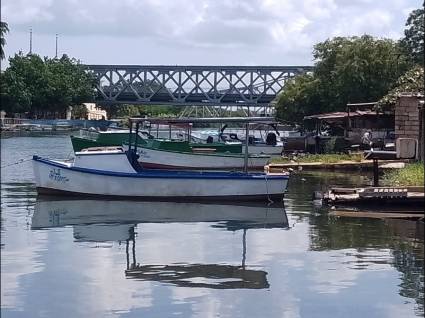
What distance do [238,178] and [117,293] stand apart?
516 inches

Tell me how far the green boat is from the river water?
42.8 ft

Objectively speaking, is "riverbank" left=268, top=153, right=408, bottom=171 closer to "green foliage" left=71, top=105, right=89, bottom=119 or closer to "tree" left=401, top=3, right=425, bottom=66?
"tree" left=401, top=3, right=425, bottom=66

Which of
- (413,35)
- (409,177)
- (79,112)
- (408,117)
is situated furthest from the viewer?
(79,112)

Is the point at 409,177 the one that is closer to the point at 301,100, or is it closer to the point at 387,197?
the point at 387,197

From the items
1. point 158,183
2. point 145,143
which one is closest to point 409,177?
point 158,183

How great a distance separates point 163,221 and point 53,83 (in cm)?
9884

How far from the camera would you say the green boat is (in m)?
38.8

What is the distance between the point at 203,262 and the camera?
54.2ft

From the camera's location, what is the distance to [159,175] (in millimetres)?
26703

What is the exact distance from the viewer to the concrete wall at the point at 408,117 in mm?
33375

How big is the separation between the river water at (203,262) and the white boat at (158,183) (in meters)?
0.91

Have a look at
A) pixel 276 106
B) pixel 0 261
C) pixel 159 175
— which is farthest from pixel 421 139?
pixel 276 106

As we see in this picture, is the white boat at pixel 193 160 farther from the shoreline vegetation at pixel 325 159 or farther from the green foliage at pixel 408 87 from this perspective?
the green foliage at pixel 408 87

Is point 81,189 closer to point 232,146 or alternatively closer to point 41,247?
point 41,247
